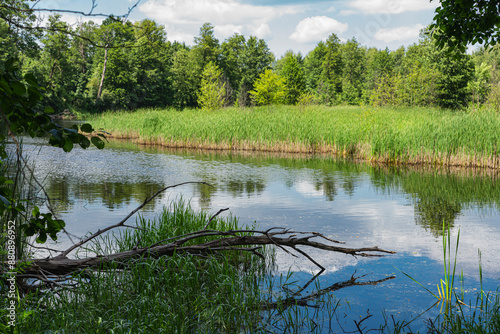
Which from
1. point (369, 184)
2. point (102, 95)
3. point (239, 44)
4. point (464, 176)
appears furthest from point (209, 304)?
point (239, 44)

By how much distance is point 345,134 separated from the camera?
1839 cm

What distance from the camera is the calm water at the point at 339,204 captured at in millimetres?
5387

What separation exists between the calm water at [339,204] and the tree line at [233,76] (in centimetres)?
2133

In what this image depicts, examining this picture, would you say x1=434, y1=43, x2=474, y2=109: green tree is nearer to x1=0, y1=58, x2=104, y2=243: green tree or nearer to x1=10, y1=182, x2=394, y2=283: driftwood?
x1=10, y1=182, x2=394, y2=283: driftwood

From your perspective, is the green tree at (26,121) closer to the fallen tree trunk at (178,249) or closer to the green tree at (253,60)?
the fallen tree trunk at (178,249)

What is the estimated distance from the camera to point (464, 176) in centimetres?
1362

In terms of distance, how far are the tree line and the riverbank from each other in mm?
13980

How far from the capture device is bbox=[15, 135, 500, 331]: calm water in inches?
212

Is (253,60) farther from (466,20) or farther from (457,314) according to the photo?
(457,314)

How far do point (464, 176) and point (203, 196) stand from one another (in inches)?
317

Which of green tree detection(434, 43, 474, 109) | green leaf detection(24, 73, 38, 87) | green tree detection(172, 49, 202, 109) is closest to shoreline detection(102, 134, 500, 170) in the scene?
green leaf detection(24, 73, 38, 87)

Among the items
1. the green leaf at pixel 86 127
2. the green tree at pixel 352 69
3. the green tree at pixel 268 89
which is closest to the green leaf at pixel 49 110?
the green leaf at pixel 86 127

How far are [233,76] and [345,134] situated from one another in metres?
47.4

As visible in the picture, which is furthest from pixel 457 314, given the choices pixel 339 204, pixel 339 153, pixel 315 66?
pixel 315 66
